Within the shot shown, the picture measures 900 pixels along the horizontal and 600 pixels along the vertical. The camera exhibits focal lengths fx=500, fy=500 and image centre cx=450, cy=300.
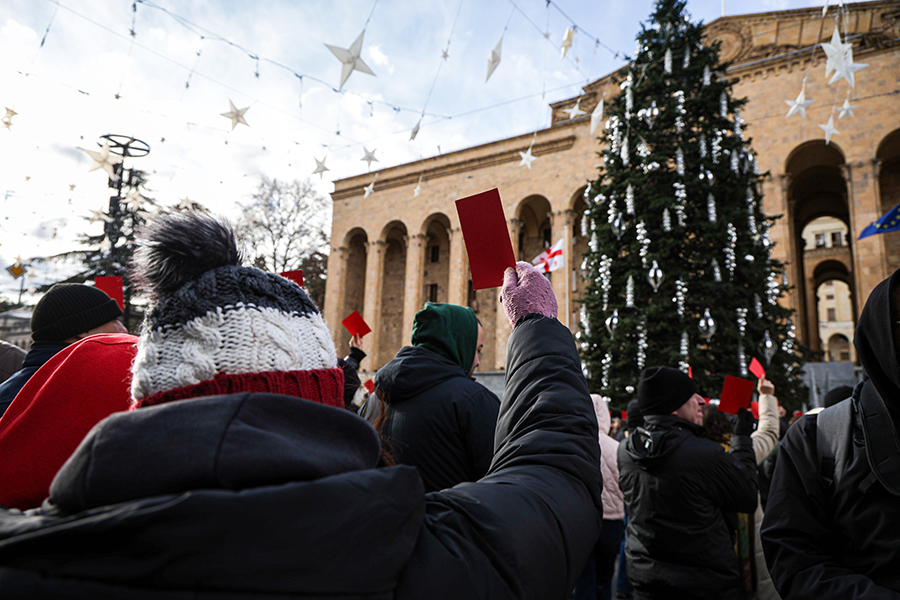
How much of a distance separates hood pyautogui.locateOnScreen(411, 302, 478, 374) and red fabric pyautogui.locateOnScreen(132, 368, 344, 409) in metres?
1.51

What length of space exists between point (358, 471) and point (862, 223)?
2070 cm

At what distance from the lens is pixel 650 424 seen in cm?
326

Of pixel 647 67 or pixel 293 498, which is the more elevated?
pixel 647 67

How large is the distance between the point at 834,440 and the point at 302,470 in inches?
78.7

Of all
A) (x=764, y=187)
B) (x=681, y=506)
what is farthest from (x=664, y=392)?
(x=764, y=187)

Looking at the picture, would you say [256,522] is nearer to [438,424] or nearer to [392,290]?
[438,424]

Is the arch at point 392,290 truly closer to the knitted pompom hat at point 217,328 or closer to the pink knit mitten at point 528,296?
the pink knit mitten at point 528,296

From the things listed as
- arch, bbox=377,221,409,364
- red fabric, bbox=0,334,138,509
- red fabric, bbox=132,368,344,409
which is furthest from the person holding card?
arch, bbox=377,221,409,364

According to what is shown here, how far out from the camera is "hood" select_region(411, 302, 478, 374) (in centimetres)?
251

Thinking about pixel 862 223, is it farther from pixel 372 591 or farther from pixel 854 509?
pixel 372 591

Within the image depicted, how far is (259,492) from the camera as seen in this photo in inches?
25.7

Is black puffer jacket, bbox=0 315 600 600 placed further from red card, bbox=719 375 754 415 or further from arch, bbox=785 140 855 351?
arch, bbox=785 140 855 351

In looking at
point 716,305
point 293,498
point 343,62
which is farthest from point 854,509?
point 716,305

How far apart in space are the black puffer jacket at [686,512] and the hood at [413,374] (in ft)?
4.98
